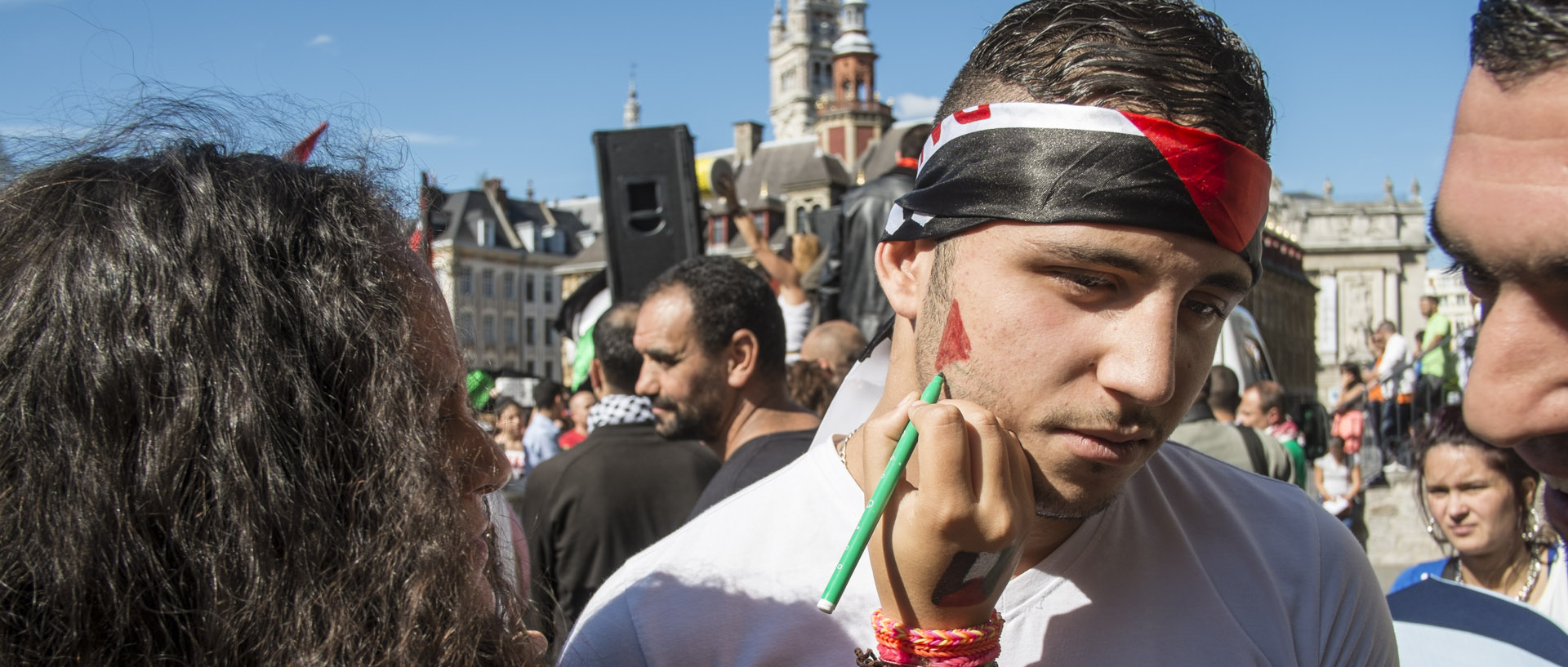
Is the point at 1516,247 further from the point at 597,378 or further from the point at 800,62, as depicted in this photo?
the point at 800,62

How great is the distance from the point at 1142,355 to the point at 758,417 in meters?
2.98

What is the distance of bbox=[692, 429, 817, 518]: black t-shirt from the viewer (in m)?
3.74

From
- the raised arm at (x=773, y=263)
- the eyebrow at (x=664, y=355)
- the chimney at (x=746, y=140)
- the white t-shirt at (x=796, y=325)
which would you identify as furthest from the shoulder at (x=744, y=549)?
the chimney at (x=746, y=140)

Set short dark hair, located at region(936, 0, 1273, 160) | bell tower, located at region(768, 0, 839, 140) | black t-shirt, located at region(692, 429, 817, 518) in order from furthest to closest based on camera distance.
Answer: bell tower, located at region(768, 0, 839, 140)
black t-shirt, located at region(692, 429, 817, 518)
short dark hair, located at region(936, 0, 1273, 160)

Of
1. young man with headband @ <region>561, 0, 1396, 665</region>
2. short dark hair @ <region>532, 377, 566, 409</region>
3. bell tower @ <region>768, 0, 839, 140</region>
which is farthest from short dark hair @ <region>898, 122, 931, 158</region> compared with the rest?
bell tower @ <region>768, 0, 839, 140</region>

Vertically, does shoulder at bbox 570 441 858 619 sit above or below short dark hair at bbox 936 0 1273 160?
below

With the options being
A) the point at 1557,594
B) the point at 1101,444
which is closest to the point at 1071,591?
the point at 1101,444

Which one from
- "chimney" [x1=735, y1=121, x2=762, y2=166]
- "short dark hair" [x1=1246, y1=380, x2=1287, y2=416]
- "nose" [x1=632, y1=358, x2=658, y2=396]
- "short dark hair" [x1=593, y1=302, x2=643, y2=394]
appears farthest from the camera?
"chimney" [x1=735, y1=121, x2=762, y2=166]

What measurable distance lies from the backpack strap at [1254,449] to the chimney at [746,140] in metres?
62.6

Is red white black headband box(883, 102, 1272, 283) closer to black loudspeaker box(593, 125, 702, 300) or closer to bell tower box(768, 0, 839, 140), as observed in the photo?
black loudspeaker box(593, 125, 702, 300)

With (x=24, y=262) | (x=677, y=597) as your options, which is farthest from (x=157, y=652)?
(x=677, y=597)

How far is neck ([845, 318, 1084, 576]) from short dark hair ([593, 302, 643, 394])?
11.6 ft

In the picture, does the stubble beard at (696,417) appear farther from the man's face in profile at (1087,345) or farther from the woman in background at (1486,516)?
the man's face in profile at (1087,345)

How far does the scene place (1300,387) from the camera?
70562 mm
